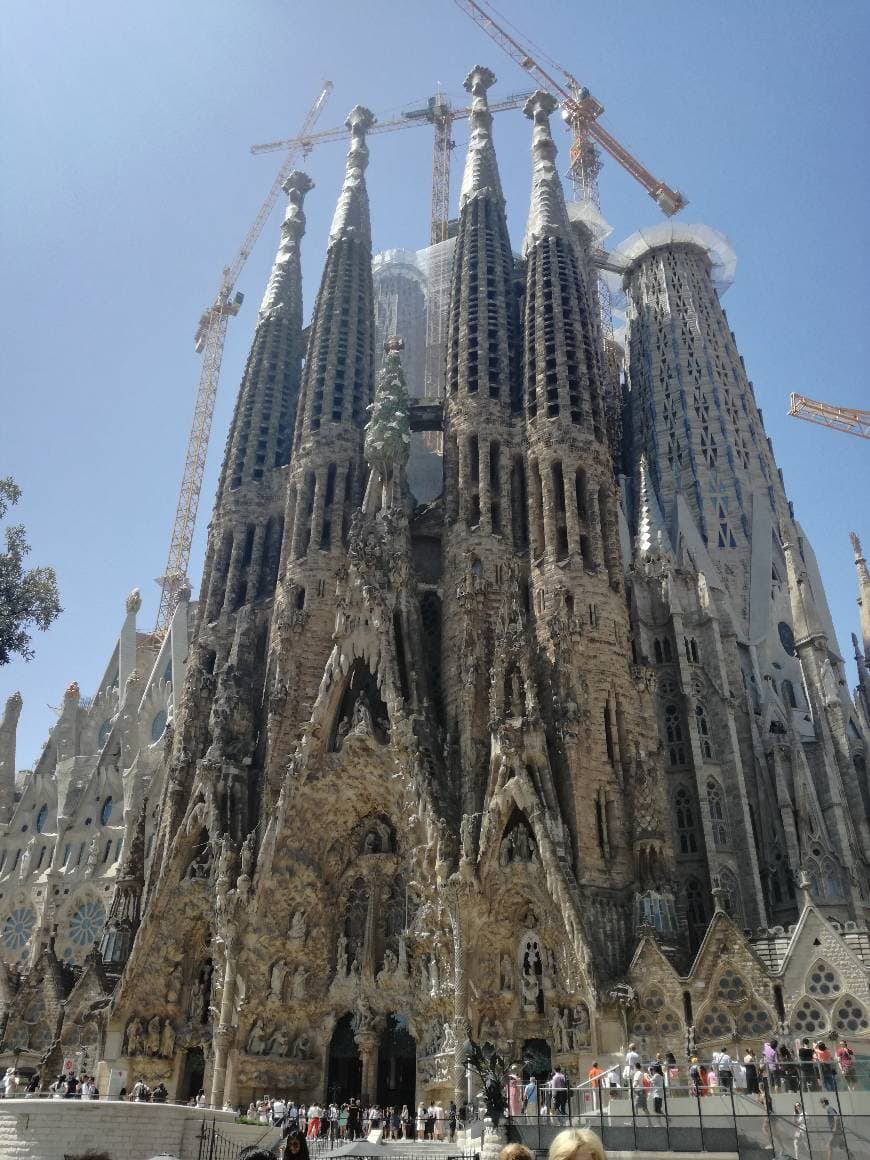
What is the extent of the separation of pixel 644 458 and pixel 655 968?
88.1 feet

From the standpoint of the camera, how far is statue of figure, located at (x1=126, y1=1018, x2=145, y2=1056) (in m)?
30.4

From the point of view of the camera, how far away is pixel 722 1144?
14656 mm

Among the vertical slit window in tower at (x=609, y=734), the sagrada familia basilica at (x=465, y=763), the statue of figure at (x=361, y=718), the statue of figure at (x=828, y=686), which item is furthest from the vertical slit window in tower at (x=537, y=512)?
the statue of figure at (x=828, y=686)

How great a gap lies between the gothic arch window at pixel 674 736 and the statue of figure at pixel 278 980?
15278 millimetres

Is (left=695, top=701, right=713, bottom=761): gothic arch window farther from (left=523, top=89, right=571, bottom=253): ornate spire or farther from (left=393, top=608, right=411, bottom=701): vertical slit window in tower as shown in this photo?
(left=523, top=89, right=571, bottom=253): ornate spire

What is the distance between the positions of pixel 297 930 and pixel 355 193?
39776 mm

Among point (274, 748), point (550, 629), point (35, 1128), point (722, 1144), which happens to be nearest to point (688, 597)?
point (550, 629)

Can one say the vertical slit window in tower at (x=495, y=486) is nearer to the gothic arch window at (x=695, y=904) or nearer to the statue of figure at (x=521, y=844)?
the statue of figure at (x=521, y=844)

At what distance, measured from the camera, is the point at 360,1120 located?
87.2 ft

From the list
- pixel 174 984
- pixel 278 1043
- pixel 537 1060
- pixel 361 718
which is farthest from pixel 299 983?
pixel 361 718

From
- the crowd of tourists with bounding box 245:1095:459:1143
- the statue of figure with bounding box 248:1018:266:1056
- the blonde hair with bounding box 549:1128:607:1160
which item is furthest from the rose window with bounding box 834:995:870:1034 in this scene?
the blonde hair with bounding box 549:1128:607:1160

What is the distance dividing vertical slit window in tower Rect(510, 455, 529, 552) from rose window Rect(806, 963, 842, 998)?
1778cm

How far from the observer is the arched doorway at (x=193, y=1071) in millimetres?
31594

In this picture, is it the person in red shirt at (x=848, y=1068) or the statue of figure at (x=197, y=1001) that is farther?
the statue of figure at (x=197, y=1001)
